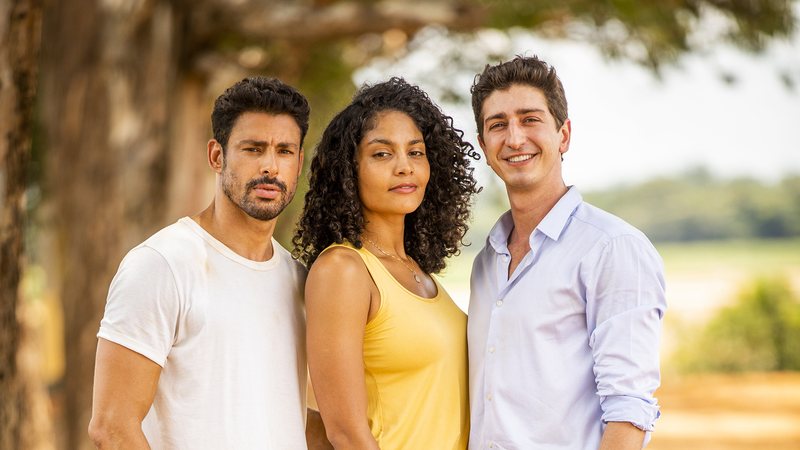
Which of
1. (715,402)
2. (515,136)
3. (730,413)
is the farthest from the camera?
(715,402)

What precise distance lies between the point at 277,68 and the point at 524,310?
4.95 metres

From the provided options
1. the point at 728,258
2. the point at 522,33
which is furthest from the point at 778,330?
the point at 728,258

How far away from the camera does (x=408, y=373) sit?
283cm

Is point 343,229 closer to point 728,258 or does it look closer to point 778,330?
point 778,330

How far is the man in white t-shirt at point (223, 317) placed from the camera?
99.0 inches

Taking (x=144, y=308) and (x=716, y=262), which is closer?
(x=144, y=308)

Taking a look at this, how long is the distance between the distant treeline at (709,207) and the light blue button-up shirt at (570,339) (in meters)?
24.6

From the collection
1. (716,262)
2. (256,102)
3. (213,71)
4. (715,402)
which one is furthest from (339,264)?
(716,262)

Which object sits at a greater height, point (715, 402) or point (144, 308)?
point (715, 402)

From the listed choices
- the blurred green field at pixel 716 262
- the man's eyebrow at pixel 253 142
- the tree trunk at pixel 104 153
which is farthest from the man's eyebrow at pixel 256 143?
the blurred green field at pixel 716 262

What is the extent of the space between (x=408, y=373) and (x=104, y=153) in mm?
4557

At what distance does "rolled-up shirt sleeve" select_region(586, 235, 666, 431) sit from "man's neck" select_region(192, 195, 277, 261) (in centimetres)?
94

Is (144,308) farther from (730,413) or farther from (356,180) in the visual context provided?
(730,413)

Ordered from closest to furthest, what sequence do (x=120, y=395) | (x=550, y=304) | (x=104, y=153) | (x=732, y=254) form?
(x=120, y=395) < (x=550, y=304) < (x=104, y=153) < (x=732, y=254)
